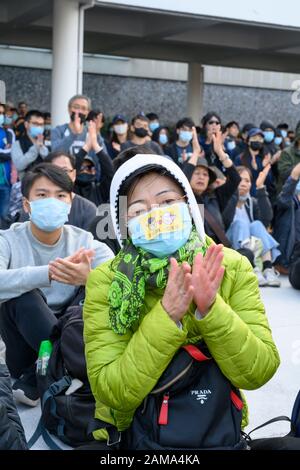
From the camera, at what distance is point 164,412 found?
2135 mm

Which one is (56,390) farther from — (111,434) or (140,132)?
(140,132)

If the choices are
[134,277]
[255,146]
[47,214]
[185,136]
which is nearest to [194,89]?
[255,146]

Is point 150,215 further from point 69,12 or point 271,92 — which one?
point 271,92

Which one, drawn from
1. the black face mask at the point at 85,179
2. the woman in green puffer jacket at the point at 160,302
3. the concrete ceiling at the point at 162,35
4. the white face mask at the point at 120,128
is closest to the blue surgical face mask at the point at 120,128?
the white face mask at the point at 120,128

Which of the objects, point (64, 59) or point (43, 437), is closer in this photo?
point (43, 437)

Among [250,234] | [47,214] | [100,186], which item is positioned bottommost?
[250,234]

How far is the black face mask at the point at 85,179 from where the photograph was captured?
677 cm

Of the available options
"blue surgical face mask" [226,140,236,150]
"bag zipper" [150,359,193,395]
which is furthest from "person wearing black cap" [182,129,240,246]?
"blue surgical face mask" [226,140,236,150]

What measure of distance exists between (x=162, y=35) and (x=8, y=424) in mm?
11840

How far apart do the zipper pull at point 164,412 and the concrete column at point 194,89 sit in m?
15.2

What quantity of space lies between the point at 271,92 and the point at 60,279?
19.4 meters

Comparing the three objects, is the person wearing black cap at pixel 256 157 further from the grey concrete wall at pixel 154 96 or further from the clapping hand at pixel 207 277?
the grey concrete wall at pixel 154 96

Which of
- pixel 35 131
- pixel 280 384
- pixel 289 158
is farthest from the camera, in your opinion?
pixel 289 158

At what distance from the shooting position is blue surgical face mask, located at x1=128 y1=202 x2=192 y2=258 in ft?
7.35
